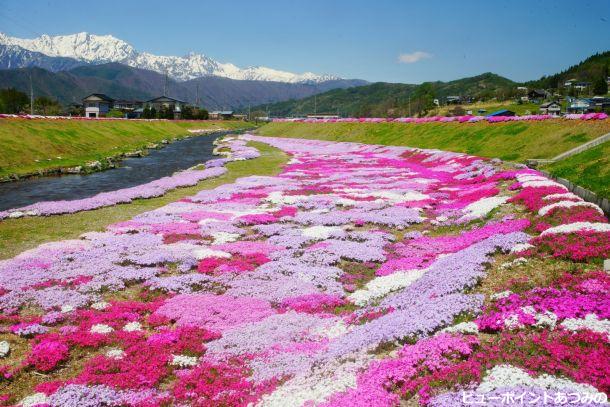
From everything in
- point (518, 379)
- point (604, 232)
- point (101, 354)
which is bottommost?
point (101, 354)

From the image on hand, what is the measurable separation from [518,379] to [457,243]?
13462 mm

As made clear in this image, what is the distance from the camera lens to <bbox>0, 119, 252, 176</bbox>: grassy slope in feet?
180

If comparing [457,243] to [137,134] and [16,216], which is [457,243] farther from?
[137,134]

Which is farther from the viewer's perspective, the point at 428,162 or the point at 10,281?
the point at 428,162

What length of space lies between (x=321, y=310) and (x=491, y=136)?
53605 millimetres

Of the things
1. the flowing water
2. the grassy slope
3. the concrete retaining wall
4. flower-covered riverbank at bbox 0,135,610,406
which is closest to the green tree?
the grassy slope

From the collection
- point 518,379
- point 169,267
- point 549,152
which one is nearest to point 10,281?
point 169,267

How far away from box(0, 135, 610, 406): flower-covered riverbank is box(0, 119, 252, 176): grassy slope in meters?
37.4

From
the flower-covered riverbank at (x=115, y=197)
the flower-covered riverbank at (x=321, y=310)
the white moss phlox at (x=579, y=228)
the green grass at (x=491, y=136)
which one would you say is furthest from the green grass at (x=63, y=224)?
the green grass at (x=491, y=136)

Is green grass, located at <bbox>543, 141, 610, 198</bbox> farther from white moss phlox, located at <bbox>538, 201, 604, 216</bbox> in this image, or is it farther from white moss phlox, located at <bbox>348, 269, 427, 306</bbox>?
white moss phlox, located at <bbox>348, 269, 427, 306</bbox>

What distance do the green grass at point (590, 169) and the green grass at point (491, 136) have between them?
11183 mm

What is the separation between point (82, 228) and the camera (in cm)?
2730

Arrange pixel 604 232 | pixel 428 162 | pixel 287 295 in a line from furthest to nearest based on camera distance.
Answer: pixel 428 162
pixel 287 295
pixel 604 232

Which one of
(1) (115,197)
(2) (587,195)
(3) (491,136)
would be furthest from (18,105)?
(2) (587,195)
